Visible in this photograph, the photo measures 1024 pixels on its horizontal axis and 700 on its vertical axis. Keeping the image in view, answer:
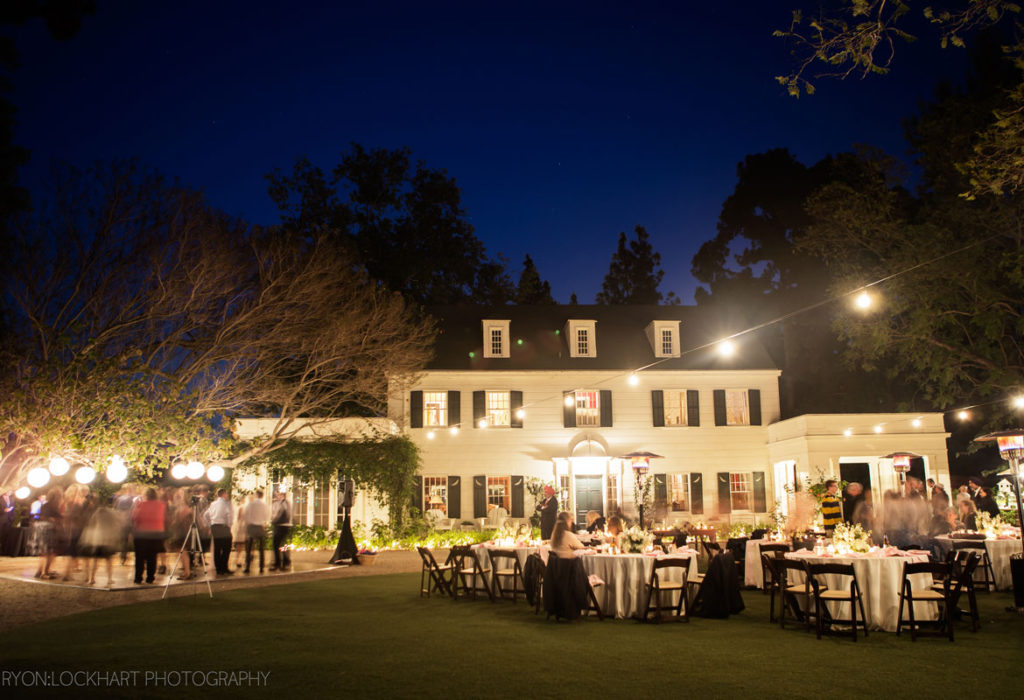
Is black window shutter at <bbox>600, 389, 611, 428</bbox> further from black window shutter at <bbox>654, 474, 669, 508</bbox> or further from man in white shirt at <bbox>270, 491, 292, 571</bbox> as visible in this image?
man in white shirt at <bbox>270, 491, 292, 571</bbox>

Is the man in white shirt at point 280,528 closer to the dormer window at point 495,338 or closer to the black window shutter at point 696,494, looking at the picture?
the dormer window at point 495,338

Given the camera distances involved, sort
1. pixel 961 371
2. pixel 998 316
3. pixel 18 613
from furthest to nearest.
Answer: pixel 961 371
pixel 998 316
pixel 18 613

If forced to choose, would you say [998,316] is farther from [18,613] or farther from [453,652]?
[18,613]

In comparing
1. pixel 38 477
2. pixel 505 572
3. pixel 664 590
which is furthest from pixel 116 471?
pixel 664 590

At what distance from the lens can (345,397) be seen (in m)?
21.9

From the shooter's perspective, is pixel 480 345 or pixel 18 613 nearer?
pixel 18 613

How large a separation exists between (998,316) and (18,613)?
24231 mm

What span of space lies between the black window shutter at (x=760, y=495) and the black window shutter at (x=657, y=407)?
3820 mm

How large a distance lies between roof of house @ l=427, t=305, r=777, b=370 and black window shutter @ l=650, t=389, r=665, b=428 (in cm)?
99

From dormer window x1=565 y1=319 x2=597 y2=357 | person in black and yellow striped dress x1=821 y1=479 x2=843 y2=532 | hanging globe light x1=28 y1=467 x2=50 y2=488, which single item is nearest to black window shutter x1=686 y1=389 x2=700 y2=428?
dormer window x1=565 y1=319 x2=597 y2=357

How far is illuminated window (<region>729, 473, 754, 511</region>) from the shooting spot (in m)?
26.2

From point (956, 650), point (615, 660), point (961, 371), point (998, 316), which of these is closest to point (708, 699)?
point (615, 660)

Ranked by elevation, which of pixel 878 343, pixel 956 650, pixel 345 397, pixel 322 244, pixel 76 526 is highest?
pixel 322 244

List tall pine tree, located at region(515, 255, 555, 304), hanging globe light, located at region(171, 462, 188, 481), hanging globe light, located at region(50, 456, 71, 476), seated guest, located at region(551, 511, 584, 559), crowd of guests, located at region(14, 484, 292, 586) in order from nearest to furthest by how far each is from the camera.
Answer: seated guest, located at region(551, 511, 584, 559)
hanging globe light, located at region(50, 456, 71, 476)
crowd of guests, located at region(14, 484, 292, 586)
hanging globe light, located at region(171, 462, 188, 481)
tall pine tree, located at region(515, 255, 555, 304)
